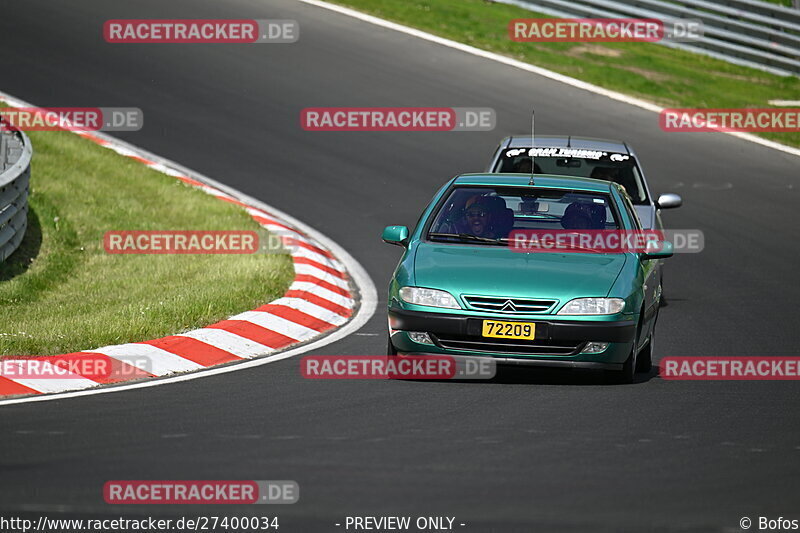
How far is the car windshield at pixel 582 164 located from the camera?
47.3ft

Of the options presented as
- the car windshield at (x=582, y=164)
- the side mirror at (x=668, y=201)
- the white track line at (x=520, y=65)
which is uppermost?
the white track line at (x=520, y=65)

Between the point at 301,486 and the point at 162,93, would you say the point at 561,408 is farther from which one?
the point at 162,93

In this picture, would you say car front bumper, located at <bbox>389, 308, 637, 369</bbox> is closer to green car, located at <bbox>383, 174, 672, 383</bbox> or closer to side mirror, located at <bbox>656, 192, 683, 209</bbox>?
green car, located at <bbox>383, 174, 672, 383</bbox>

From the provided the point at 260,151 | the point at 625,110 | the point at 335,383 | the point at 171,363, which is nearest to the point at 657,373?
the point at 335,383

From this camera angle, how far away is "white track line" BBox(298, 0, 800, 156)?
22.5m

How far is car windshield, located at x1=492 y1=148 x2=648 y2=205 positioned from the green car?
371 centimetres

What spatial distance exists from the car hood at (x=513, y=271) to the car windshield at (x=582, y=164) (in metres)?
4.14


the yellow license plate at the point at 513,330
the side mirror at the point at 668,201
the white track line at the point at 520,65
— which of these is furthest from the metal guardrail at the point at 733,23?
the yellow license plate at the point at 513,330

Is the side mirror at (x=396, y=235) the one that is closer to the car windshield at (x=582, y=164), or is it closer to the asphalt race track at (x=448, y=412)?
the asphalt race track at (x=448, y=412)

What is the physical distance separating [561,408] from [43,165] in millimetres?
10649

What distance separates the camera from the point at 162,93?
22328mm

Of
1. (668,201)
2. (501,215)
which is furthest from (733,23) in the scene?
(501,215)

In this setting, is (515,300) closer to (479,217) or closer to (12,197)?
(479,217)

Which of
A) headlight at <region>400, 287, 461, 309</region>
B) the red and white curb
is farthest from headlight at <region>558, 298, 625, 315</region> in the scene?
the red and white curb
